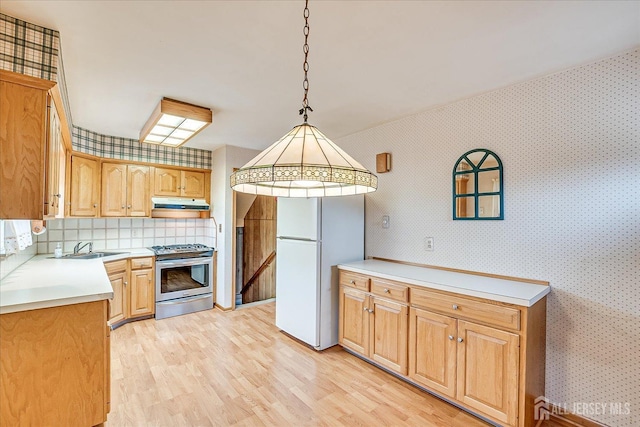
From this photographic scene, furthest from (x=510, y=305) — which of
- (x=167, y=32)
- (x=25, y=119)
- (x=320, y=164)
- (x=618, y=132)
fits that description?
(x=25, y=119)

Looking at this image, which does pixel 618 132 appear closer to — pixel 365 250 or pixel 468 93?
pixel 468 93

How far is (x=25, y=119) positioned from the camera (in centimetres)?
154

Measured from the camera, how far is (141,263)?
3.71 m

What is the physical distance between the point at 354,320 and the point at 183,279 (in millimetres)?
2585

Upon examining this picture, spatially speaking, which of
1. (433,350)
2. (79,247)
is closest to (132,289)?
(79,247)

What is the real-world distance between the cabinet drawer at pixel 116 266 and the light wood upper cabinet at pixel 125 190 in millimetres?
676

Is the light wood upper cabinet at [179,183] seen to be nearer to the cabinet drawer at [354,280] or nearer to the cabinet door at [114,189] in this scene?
the cabinet door at [114,189]

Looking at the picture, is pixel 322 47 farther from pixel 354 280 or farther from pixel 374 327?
pixel 374 327

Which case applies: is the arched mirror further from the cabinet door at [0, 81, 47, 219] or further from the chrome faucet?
the chrome faucet

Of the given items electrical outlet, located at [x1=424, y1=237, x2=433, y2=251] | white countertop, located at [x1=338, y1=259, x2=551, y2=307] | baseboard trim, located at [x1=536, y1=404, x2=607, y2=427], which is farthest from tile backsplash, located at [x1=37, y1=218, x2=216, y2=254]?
baseboard trim, located at [x1=536, y1=404, x2=607, y2=427]

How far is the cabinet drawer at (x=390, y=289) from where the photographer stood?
236 cm

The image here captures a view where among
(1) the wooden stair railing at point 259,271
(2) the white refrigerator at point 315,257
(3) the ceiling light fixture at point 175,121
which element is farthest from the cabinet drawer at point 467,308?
(1) the wooden stair railing at point 259,271

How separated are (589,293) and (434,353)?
3.57 ft

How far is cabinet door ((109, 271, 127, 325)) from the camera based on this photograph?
3.37 metres
